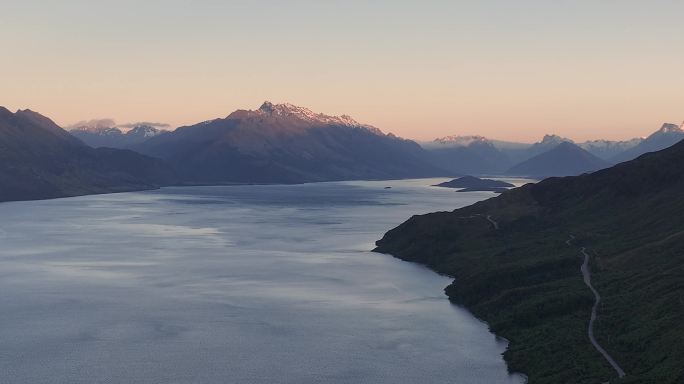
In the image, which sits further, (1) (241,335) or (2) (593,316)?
(1) (241,335)

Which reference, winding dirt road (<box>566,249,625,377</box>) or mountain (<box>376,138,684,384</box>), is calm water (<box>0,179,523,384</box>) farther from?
winding dirt road (<box>566,249,625,377</box>)

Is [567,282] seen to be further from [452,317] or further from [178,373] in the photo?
[178,373]

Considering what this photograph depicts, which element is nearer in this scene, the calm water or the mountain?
the mountain

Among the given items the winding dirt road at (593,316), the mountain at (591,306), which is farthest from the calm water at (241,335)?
the winding dirt road at (593,316)

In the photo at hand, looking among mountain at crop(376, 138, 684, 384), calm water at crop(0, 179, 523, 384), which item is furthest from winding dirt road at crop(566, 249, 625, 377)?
calm water at crop(0, 179, 523, 384)

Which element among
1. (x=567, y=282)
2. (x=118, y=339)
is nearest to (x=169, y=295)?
(x=118, y=339)

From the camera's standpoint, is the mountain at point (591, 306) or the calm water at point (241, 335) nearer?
the mountain at point (591, 306)

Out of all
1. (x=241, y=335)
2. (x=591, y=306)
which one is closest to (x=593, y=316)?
(x=591, y=306)

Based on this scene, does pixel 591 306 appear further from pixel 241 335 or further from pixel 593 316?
pixel 241 335

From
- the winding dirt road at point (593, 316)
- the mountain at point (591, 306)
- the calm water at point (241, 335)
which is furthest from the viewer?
the calm water at point (241, 335)

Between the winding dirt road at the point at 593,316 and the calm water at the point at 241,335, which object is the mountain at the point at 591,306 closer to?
the winding dirt road at the point at 593,316

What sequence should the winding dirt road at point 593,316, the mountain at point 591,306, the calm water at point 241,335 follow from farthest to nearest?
the calm water at point 241,335
the winding dirt road at point 593,316
the mountain at point 591,306
